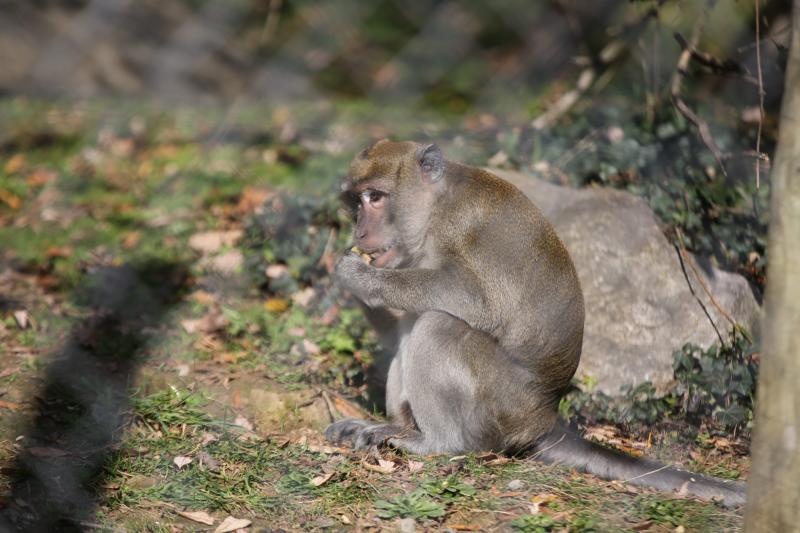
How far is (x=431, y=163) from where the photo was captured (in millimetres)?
4508

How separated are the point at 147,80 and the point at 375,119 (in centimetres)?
204

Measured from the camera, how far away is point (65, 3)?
23.9 feet

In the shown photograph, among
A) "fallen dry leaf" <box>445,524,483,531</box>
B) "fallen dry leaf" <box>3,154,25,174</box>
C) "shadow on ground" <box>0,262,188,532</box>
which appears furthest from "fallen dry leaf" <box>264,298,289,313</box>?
"fallen dry leaf" <box>3,154,25,174</box>

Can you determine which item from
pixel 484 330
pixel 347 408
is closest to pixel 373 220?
pixel 484 330

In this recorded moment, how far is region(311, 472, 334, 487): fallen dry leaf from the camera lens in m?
3.84

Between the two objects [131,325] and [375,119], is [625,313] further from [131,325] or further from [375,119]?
[375,119]

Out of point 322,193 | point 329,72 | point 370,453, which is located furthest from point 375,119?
point 370,453

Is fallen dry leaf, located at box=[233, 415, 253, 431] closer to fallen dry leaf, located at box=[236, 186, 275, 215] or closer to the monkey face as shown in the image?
the monkey face

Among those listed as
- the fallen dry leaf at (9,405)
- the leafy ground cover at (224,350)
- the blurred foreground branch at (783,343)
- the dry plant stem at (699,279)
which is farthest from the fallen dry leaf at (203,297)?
the blurred foreground branch at (783,343)

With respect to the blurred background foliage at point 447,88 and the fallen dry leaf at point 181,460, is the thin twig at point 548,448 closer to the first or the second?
the fallen dry leaf at point 181,460

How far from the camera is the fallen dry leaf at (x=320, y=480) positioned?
12.6 feet

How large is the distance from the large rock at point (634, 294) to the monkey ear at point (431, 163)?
1273 millimetres

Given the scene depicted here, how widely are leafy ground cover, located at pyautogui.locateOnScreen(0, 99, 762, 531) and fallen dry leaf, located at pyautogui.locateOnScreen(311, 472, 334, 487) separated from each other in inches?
0.6

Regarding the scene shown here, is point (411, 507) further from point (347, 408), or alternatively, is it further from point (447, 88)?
point (447, 88)
